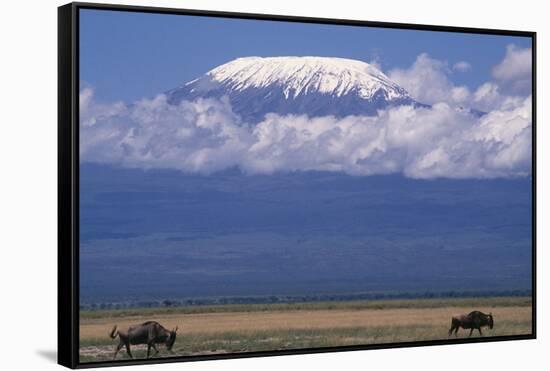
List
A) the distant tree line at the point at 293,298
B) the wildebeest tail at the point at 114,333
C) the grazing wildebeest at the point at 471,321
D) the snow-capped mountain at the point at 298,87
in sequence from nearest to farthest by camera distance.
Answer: the wildebeest tail at the point at 114,333 < the distant tree line at the point at 293,298 < the snow-capped mountain at the point at 298,87 < the grazing wildebeest at the point at 471,321

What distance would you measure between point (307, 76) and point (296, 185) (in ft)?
2.91

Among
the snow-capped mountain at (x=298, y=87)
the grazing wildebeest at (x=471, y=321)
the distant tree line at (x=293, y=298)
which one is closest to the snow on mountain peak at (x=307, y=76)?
the snow-capped mountain at (x=298, y=87)

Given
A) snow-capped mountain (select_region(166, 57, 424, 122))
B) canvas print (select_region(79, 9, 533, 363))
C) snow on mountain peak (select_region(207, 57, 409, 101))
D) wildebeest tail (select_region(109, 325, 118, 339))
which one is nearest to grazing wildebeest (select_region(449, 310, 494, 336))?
canvas print (select_region(79, 9, 533, 363))

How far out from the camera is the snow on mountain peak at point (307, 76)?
12.0 metres

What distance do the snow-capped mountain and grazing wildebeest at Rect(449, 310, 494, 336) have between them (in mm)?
1846

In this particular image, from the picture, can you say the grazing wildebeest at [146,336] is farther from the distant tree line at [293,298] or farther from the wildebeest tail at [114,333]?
the distant tree line at [293,298]

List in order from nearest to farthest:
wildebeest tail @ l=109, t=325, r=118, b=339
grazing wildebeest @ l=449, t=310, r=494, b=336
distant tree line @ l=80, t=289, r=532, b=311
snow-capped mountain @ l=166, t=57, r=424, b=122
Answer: wildebeest tail @ l=109, t=325, r=118, b=339
distant tree line @ l=80, t=289, r=532, b=311
snow-capped mountain @ l=166, t=57, r=424, b=122
grazing wildebeest @ l=449, t=310, r=494, b=336

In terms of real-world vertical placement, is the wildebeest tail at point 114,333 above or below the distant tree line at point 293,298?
below

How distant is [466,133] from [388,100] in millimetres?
777

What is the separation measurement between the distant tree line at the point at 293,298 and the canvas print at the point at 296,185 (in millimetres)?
12

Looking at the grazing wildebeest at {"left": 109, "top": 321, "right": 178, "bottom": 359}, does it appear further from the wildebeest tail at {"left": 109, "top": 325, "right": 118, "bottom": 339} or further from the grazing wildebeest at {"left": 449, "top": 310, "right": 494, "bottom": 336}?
the grazing wildebeest at {"left": 449, "top": 310, "right": 494, "bottom": 336}

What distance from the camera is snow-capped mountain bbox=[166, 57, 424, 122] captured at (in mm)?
11914

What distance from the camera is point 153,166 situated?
11.7m

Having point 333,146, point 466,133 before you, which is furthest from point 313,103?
point 466,133
